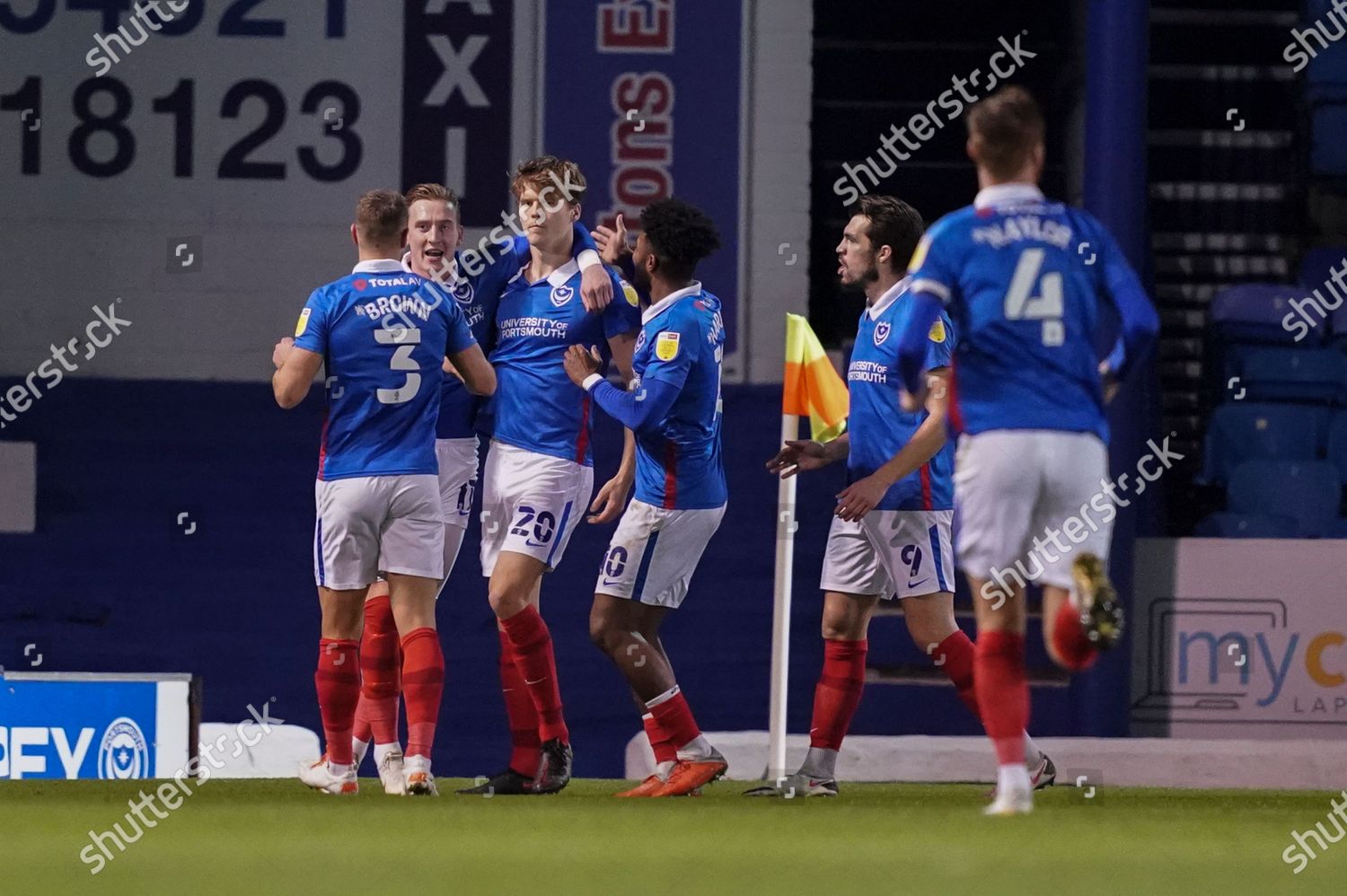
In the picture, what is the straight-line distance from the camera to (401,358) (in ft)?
18.9

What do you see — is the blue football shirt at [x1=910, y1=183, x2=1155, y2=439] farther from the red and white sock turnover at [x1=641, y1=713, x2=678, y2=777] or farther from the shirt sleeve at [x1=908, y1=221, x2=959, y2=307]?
Answer: the red and white sock turnover at [x1=641, y1=713, x2=678, y2=777]

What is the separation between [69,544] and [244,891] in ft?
20.4

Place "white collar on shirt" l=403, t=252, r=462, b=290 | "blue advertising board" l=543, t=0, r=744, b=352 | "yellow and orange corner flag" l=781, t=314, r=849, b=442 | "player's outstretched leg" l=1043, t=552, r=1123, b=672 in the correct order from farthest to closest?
1. "blue advertising board" l=543, t=0, r=744, b=352
2. "yellow and orange corner flag" l=781, t=314, r=849, b=442
3. "white collar on shirt" l=403, t=252, r=462, b=290
4. "player's outstretched leg" l=1043, t=552, r=1123, b=672

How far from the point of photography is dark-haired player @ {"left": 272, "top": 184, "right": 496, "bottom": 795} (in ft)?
18.8

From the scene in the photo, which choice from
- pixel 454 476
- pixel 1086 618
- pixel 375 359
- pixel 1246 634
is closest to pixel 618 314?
pixel 454 476

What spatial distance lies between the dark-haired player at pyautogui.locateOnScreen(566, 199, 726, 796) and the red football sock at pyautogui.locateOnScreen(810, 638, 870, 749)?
0.34m

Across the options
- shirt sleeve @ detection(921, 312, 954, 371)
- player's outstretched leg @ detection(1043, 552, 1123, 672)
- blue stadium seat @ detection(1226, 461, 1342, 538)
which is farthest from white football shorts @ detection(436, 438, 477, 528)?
blue stadium seat @ detection(1226, 461, 1342, 538)

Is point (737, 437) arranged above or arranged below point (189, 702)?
above

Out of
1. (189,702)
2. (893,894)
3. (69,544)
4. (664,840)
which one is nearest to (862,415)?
(664,840)

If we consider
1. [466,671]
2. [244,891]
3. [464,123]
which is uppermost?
[464,123]

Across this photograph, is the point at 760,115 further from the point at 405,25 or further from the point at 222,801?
the point at 222,801

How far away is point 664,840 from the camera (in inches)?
169

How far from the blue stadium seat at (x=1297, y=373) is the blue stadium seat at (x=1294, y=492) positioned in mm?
482

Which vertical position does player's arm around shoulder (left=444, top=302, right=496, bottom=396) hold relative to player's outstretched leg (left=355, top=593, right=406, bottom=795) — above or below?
above
